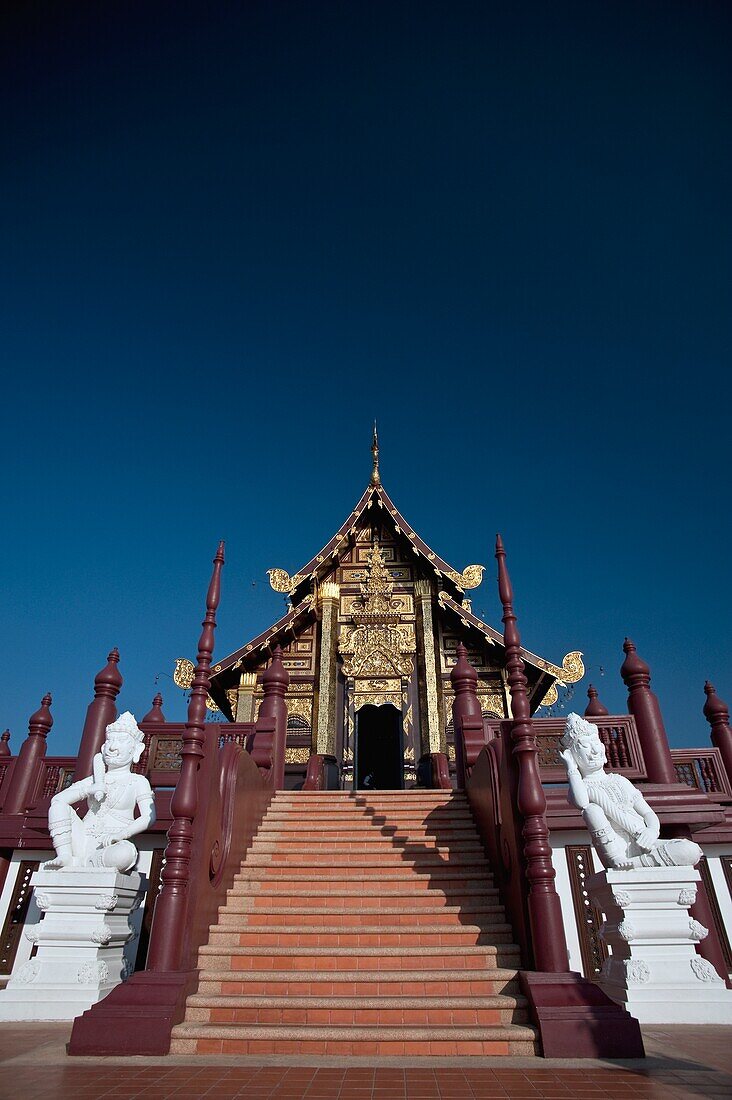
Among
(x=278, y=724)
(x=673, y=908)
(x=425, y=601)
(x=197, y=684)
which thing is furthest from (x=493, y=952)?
(x=425, y=601)

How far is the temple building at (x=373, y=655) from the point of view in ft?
35.1

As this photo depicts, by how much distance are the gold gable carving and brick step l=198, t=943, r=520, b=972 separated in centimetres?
688

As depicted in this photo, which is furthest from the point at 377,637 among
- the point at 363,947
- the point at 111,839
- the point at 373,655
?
the point at 363,947

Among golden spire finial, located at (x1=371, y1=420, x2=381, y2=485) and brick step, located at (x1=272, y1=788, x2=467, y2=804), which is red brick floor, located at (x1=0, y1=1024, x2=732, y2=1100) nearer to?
brick step, located at (x1=272, y1=788, x2=467, y2=804)

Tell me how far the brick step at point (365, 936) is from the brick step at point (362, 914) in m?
0.13

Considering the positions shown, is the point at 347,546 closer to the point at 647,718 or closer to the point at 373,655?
the point at 373,655

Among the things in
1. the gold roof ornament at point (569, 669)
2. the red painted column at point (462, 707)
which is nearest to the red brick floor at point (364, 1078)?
the red painted column at point (462, 707)

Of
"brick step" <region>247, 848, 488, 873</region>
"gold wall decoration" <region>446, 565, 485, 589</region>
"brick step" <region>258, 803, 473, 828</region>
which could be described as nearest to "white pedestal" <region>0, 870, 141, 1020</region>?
"brick step" <region>247, 848, 488, 873</region>

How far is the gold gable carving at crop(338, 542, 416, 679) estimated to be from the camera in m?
11.4

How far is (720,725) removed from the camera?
784 cm

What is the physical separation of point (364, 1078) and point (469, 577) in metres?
9.19

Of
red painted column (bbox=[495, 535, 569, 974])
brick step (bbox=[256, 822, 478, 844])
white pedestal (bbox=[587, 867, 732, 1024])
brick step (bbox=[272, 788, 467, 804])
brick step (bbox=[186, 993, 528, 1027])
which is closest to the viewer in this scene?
brick step (bbox=[186, 993, 528, 1027])

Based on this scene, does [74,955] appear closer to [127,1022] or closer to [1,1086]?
[127,1022]

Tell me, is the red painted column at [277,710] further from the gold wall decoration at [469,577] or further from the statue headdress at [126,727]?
the gold wall decoration at [469,577]
